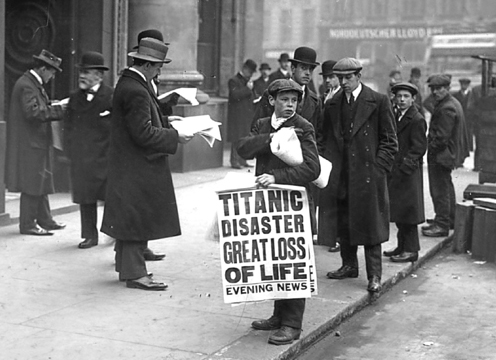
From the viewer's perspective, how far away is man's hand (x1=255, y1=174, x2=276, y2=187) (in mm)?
6096

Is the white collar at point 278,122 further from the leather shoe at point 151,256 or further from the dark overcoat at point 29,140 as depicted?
the dark overcoat at point 29,140

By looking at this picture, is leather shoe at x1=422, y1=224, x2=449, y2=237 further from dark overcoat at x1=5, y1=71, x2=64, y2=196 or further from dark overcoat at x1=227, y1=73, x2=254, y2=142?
dark overcoat at x1=227, y1=73, x2=254, y2=142

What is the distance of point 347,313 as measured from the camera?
7.47m

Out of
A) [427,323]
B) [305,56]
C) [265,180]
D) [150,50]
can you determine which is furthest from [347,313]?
[305,56]

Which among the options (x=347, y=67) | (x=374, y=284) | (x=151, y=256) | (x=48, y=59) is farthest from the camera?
(x=48, y=59)

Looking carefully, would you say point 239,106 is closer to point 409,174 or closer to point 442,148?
point 442,148

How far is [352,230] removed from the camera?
8.02 metres

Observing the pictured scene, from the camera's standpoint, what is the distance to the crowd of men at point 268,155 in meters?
6.55

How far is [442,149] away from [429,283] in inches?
99.5

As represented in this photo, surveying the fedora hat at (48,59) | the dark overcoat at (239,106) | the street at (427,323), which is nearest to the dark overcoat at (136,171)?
the street at (427,323)

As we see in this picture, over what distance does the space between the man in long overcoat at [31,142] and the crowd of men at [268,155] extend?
0.01 meters

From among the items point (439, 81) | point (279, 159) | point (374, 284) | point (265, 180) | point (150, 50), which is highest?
point (150, 50)

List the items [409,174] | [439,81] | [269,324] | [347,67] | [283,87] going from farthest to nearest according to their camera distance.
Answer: [439,81], [409,174], [347,67], [269,324], [283,87]

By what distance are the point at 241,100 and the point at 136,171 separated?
10047 mm
